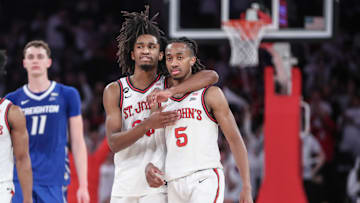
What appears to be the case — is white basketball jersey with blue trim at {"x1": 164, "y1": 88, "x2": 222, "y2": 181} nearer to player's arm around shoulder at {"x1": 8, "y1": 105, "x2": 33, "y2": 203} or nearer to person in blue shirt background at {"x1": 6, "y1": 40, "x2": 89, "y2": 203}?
player's arm around shoulder at {"x1": 8, "y1": 105, "x2": 33, "y2": 203}

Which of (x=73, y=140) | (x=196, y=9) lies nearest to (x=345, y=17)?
(x=196, y=9)

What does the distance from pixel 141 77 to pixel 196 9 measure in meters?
5.67

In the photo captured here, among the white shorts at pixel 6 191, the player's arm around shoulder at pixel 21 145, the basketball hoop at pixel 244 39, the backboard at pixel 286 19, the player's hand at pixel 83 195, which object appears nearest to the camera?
Result: the white shorts at pixel 6 191

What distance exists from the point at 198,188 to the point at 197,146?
12.7 inches

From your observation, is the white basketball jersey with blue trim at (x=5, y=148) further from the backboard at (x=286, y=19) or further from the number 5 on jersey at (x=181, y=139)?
the backboard at (x=286, y=19)

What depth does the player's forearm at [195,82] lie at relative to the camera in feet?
14.1

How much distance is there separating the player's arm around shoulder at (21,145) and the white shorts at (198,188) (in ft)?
3.67

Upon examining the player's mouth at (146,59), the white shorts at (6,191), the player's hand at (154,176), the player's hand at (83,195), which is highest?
the player's mouth at (146,59)

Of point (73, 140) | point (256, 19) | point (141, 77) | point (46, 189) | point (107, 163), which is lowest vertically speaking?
point (107, 163)

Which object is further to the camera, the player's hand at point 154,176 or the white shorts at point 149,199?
the white shorts at point 149,199

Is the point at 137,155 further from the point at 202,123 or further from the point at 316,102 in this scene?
the point at 316,102

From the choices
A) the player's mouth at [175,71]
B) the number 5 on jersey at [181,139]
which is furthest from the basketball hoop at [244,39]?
the number 5 on jersey at [181,139]

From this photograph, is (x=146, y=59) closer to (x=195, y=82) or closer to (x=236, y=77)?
(x=195, y=82)

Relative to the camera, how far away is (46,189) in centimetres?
525
